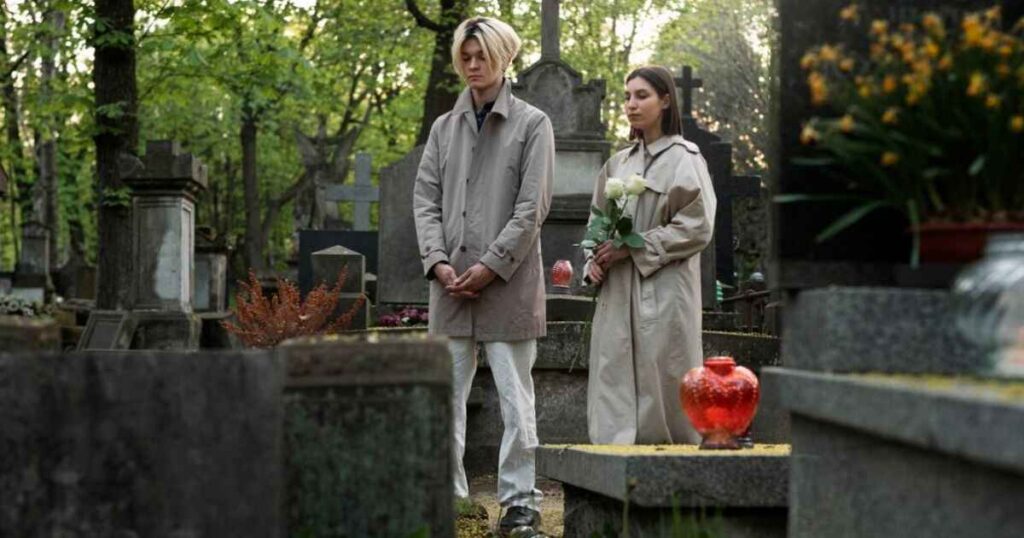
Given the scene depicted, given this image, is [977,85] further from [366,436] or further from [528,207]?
[528,207]

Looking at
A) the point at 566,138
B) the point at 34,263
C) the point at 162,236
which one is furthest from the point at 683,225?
the point at 34,263

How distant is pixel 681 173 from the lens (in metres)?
6.90

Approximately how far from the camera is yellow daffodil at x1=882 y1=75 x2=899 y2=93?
364 centimetres

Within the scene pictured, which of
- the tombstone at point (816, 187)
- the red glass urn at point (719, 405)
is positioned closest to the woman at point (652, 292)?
the red glass urn at point (719, 405)

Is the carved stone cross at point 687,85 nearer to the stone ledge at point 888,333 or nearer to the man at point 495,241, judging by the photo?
the man at point 495,241

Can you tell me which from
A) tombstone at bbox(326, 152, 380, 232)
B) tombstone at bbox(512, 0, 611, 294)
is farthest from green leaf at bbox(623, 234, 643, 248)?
tombstone at bbox(326, 152, 380, 232)

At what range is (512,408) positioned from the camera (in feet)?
22.2

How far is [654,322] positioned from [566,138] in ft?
28.8

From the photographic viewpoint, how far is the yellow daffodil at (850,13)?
4.01 m

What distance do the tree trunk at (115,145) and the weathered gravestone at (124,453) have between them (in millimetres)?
13911

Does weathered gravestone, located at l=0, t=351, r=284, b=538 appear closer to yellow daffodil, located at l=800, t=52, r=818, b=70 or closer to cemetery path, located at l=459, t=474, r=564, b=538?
yellow daffodil, located at l=800, t=52, r=818, b=70

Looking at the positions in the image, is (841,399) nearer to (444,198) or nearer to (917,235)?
(917,235)

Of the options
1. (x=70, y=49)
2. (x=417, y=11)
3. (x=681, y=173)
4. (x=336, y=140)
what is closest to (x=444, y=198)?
(x=681, y=173)

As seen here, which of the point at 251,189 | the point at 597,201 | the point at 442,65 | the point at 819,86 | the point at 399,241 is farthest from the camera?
the point at 251,189
